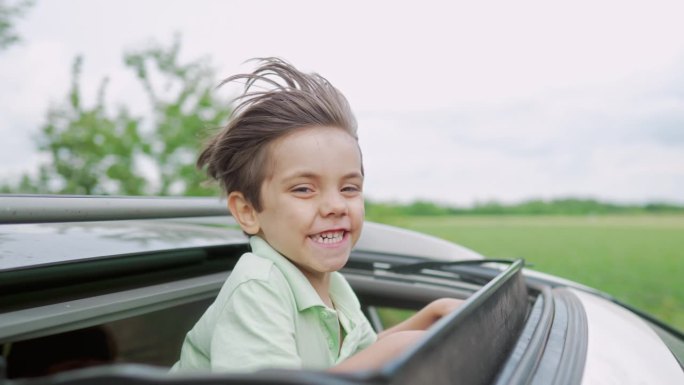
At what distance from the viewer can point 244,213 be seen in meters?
1.63

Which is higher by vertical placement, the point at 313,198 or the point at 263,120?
the point at 263,120

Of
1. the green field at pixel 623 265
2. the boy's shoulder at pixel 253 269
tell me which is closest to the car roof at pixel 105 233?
the boy's shoulder at pixel 253 269

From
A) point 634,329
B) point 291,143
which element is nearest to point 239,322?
point 291,143

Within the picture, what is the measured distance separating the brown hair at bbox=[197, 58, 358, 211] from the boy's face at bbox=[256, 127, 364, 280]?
4cm

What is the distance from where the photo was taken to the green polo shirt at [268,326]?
1225 mm

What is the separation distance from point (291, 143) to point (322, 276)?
1.34 ft

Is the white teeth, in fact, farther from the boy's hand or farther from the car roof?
the car roof

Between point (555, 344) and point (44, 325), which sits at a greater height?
point (555, 344)

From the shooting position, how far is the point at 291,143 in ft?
4.99

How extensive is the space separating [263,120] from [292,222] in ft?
0.97

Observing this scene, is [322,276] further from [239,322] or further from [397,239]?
[397,239]

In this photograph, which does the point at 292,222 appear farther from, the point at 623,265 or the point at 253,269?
the point at 623,265

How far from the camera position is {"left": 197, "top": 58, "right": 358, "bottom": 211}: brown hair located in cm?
157

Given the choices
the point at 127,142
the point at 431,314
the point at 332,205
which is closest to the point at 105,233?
the point at 332,205
